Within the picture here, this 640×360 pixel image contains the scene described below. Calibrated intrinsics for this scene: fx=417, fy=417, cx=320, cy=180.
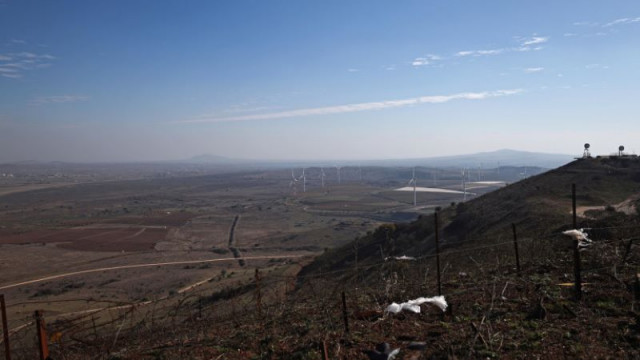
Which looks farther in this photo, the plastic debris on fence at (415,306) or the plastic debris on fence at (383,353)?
the plastic debris on fence at (415,306)

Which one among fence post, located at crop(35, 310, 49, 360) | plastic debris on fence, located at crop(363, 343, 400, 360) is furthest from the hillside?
fence post, located at crop(35, 310, 49, 360)

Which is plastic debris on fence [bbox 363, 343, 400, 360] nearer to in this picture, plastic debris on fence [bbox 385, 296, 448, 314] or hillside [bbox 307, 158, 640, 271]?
plastic debris on fence [bbox 385, 296, 448, 314]

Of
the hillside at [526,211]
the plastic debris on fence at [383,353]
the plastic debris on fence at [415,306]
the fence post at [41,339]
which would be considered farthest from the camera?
the hillside at [526,211]

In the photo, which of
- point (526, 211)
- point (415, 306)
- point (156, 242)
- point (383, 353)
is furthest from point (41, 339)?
point (156, 242)

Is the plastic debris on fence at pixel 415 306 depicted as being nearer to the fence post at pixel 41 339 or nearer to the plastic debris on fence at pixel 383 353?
the plastic debris on fence at pixel 383 353

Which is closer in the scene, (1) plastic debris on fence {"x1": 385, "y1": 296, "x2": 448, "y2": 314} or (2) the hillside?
(1) plastic debris on fence {"x1": 385, "y1": 296, "x2": 448, "y2": 314}

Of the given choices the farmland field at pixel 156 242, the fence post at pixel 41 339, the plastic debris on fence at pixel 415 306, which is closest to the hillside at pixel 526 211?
the farmland field at pixel 156 242

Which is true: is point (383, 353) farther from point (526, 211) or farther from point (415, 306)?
point (526, 211)

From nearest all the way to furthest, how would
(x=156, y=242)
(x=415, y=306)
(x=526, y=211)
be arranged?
1. (x=415, y=306)
2. (x=526, y=211)
3. (x=156, y=242)
